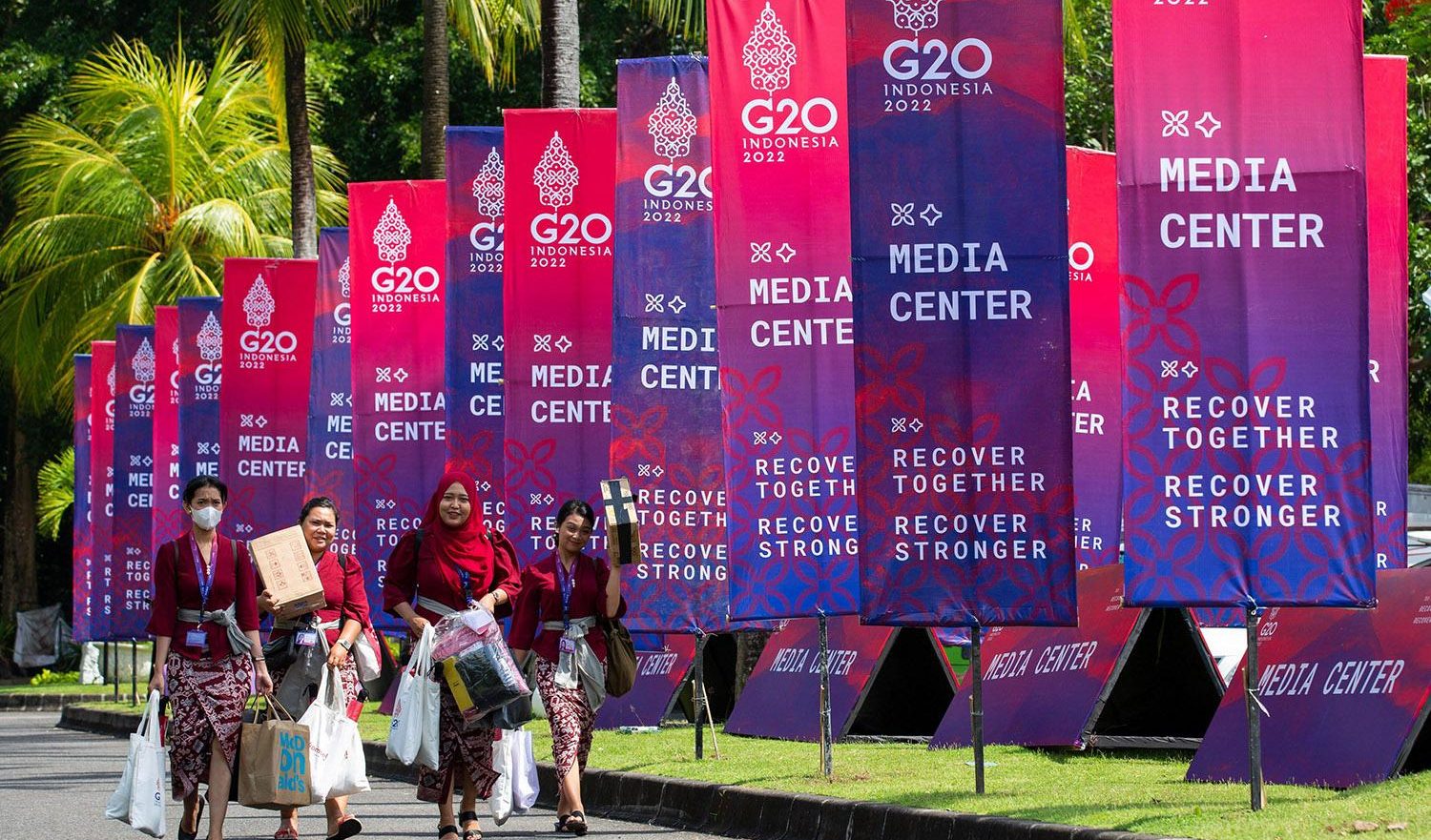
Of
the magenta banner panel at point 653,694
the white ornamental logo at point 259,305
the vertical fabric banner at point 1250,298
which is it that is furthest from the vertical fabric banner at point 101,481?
the vertical fabric banner at point 1250,298

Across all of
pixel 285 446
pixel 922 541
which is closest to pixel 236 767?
pixel 922 541

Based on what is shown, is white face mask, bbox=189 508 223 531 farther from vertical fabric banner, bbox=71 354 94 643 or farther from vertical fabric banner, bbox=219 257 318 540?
vertical fabric banner, bbox=71 354 94 643

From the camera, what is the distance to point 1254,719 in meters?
10.3

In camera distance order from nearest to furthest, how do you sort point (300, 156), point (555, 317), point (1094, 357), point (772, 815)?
point (772, 815) → point (555, 317) → point (1094, 357) → point (300, 156)

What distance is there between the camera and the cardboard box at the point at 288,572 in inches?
459

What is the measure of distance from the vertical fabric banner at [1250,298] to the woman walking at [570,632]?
11.0 ft

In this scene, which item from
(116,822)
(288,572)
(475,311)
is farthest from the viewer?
(475,311)

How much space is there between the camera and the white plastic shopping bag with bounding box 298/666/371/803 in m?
11.3

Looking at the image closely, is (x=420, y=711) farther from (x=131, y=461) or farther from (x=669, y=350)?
(x=131, y=461)

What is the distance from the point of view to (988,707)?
604 inches

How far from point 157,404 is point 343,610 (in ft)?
47.6

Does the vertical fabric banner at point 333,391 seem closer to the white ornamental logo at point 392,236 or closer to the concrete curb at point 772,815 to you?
the white ornamental logo at point 392,236

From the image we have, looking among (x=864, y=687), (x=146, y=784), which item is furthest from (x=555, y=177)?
(x=146, y=784)

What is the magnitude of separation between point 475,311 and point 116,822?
576 cm
